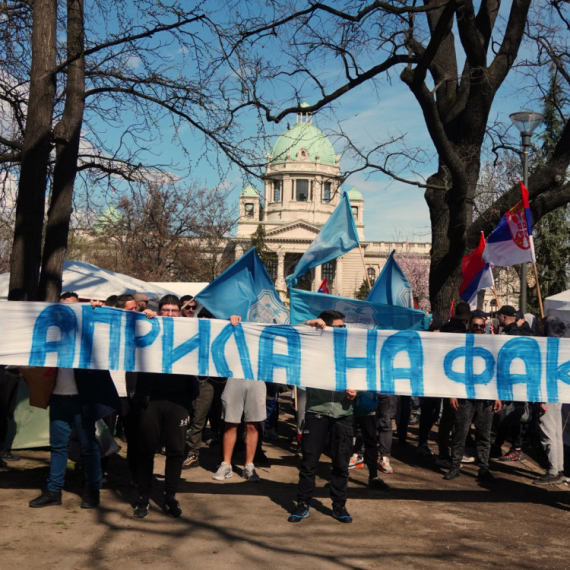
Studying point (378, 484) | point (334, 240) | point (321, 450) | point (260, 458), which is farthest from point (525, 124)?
point (321, 450)

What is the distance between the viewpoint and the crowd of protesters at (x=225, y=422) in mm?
5949

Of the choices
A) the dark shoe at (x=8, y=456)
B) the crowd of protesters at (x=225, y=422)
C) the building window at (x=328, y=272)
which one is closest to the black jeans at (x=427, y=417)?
the crowd of protesters at (x=225, y=422)

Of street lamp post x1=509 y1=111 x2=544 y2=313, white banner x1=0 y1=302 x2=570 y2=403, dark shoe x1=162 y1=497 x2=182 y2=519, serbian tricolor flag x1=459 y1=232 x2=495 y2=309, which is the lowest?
dark shoe x1=162 y1=497 x2=182 y2=519

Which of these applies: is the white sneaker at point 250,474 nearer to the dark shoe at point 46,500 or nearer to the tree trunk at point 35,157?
the dark shoe at point 46,500

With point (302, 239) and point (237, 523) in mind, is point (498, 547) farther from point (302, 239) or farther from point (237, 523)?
point (302, 239)

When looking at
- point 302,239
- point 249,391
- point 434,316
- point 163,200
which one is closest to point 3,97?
point 249,391

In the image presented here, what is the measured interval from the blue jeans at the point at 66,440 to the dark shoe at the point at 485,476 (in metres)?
4.07

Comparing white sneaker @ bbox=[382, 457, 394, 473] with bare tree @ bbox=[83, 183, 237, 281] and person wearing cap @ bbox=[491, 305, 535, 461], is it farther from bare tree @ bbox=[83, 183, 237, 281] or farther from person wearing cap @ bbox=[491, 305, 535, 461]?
bare tree @ bbox=[83, 183, 237, 281]

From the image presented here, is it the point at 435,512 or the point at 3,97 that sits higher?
the point at 3,97

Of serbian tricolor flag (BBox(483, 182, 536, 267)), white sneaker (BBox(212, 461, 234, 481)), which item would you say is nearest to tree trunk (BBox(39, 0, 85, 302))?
white sneaker (BBox(212, 461, 234, 481))

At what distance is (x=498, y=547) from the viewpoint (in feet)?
17.4

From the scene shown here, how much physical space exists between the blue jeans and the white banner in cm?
53

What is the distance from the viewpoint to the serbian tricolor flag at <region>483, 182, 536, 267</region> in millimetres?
9203

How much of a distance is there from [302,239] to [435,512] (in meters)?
96.3
